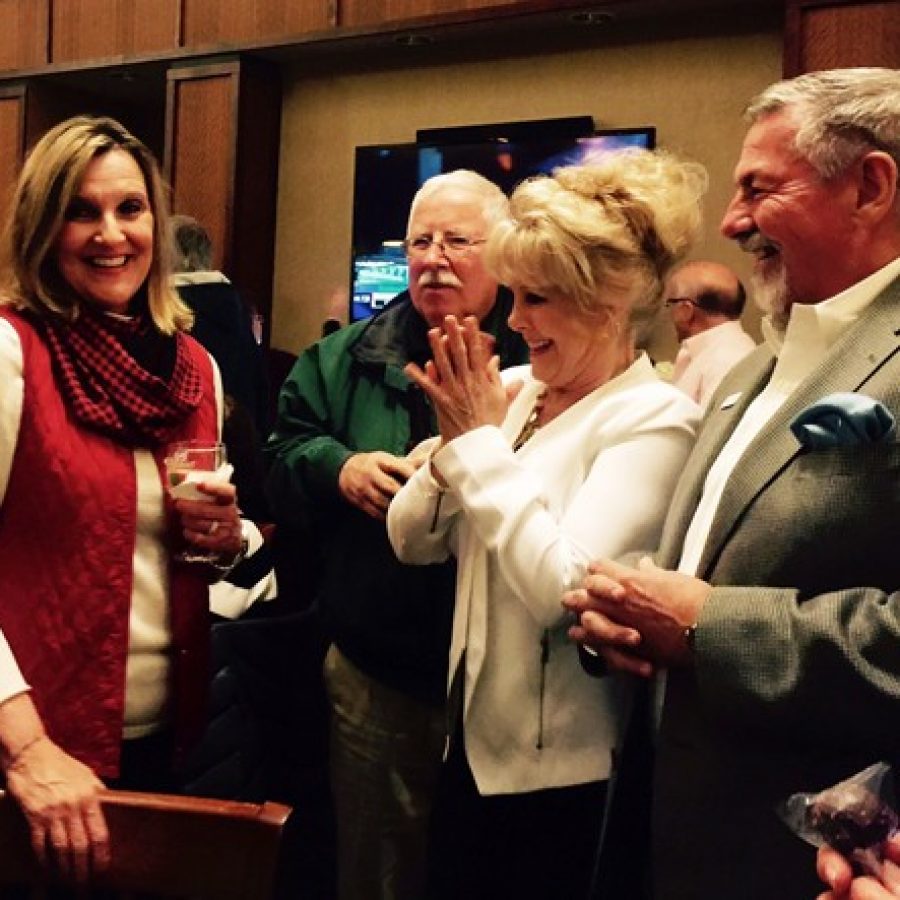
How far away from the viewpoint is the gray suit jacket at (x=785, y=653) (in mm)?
1339

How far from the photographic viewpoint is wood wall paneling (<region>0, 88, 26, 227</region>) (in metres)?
7.01


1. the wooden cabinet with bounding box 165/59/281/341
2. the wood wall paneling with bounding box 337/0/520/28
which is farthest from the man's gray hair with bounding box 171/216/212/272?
the wooden cabinet with bounding box 165/59/281/341

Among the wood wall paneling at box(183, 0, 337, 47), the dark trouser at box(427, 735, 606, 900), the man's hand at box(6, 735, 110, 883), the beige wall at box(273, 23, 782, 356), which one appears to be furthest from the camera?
the wood wall paneling at box(183, 0, 337, 47)

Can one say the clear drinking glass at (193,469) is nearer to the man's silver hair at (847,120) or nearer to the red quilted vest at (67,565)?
the red quilted vest at (67,565)

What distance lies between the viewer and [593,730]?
167cm

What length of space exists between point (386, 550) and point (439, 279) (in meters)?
0.49

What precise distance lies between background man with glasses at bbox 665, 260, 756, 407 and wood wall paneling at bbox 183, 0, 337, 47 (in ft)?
7.85

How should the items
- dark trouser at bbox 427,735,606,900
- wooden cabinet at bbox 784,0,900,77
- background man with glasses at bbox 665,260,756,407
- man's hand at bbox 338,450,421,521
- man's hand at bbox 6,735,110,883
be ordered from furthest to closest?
wooden cabinet at bbox 784,0,900,77 → background man with glasses at bbox 665,260,756,407 → man's hand at bbox 338,450,421,521 → dark trouser at bbox 427,735,606,900 → man's hand at bbox 6,735,110,883

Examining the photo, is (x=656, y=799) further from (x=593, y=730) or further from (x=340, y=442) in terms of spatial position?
(x=340, y=442)

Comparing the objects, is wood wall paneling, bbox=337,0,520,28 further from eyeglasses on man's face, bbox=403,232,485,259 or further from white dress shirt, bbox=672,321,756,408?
eyeglasses on man's face, bbox=403,232,485,259

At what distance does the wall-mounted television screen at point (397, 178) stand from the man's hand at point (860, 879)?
4.41m

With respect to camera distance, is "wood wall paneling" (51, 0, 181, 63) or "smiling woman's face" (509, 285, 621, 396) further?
"wood wall paneling" (51, 0, 181, 63)

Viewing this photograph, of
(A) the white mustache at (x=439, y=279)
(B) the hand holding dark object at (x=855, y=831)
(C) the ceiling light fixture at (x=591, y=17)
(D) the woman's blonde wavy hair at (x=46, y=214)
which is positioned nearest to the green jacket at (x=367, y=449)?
(A) the white mustache at (x=439, y=279)

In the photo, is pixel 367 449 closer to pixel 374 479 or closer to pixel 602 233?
pixel 374 479
